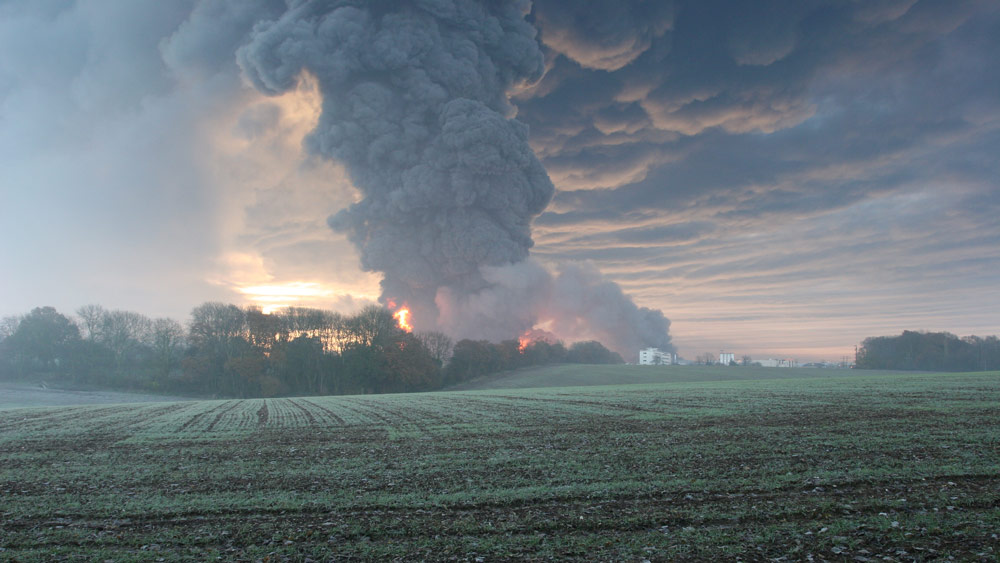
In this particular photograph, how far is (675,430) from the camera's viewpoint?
65.7ft

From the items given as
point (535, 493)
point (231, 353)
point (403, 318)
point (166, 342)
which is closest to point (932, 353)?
point (403, 318)

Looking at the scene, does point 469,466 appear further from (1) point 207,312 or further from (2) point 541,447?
(1) point 207,312

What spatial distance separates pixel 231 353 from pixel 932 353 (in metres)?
127

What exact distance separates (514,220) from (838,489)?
8582cm

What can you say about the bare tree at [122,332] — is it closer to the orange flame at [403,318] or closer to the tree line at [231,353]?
the tree line at [231,353]

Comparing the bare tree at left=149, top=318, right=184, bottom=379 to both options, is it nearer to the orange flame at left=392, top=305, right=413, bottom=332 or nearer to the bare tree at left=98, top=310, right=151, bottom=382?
the bare tree at left=98, top=310, right=151, bottom=382

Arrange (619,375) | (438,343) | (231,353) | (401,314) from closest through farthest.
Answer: (231,353)
(619,375)
(401,314)
(438,343)

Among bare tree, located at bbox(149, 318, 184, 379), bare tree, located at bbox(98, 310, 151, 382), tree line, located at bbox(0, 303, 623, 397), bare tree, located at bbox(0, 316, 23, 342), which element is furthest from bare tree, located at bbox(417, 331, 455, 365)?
bare tree, located at bbox(0, 316, 23, 342)

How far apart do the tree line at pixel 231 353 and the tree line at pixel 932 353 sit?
84028mm

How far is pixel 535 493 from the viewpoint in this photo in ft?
37.3

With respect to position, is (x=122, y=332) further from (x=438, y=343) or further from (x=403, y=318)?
(x=438, y=343)

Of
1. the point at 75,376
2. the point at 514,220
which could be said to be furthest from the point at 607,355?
the point at 75,376

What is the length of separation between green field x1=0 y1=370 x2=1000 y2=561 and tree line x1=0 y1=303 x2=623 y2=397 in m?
61.7

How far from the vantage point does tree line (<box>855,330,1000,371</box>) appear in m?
94.1
